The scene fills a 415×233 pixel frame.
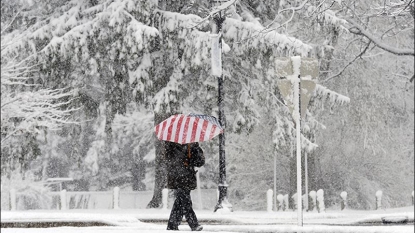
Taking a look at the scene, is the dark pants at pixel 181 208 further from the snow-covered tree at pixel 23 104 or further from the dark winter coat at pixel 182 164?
the snow-covered tree at pixel 23 104

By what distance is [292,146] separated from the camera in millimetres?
Answer: 27484

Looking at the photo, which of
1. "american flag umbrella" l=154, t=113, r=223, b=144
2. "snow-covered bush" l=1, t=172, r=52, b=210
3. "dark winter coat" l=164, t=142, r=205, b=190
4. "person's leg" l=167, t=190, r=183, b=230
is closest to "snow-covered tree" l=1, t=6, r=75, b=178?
"snow-covered bush" l=1, t=172, r=52, b=210

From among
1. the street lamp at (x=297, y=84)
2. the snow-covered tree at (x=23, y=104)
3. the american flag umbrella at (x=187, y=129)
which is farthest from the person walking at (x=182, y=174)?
the snow-covered tree at (x=23, y=104)

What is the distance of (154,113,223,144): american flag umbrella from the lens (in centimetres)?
1319

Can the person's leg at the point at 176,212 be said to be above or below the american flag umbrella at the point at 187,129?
below

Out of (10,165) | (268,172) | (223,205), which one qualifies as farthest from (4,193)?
(223,205)

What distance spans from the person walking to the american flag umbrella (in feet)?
0.35

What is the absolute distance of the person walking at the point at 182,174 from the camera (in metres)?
13.0

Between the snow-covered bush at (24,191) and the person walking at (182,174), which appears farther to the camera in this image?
the snow-covered bush at (24,191)

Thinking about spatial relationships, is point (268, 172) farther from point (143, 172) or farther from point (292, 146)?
point (143, 172)

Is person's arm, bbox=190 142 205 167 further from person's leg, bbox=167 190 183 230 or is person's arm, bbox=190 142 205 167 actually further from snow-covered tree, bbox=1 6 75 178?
snow-covered tree, bbox=1 6 75 178

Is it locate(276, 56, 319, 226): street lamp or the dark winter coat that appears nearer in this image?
locate(276, 56, 319, 226): street lamp

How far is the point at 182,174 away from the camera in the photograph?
12969 mm

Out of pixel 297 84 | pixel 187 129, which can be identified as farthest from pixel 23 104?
pixel 297 84
